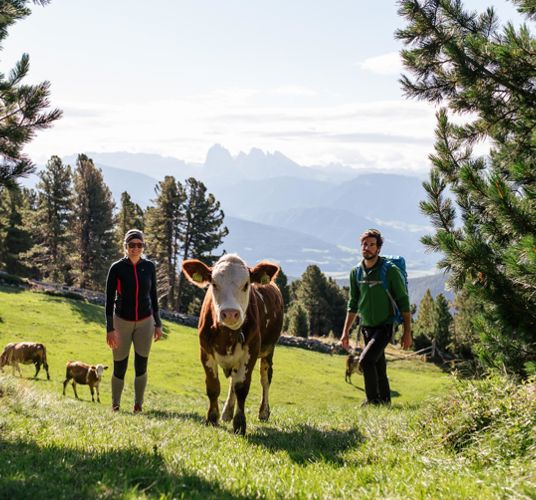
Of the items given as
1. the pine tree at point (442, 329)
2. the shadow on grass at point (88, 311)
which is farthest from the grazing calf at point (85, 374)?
the pine tree at point (442, 329)

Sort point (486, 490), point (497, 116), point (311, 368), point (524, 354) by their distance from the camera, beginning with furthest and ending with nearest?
point (311, 368), point (497, 116), point (524, 354), point (486, 490)

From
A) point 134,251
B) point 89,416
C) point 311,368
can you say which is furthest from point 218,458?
point 311,368

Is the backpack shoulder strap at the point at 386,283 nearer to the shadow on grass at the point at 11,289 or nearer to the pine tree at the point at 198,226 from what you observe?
the shadow on grass at the point at 11,289

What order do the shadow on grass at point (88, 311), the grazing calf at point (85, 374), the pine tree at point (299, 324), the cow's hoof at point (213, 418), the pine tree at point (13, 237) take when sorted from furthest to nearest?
the pine tree at point (299, 324) → the pine tree at point (13, 237) → the shadow on grass at point (88, 311) → the grazing calf at point (85, 374) → the cow's hoof at point (213, 418)

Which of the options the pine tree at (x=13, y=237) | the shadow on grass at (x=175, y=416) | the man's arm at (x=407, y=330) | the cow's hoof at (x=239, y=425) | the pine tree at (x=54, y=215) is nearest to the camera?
the cow's hoof at (x=239, y=425)

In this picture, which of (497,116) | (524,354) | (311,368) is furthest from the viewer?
(311,368)

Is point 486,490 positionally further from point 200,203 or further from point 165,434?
point 200,203

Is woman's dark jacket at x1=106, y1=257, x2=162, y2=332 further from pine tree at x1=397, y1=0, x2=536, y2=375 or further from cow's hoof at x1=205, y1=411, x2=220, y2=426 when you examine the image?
pine tree at x1=397, y1=0, x2=536, y2=375

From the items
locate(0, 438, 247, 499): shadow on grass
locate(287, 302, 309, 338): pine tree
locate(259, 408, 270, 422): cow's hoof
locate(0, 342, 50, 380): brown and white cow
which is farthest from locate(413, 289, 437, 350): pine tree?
locate(0, 438, 247, 499): shadow on grass

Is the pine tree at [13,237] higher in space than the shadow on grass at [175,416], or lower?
higher

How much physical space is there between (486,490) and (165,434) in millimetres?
3632

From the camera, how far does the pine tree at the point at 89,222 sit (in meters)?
57.4

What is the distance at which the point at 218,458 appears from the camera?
17.4 feet

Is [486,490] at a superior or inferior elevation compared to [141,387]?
superior
